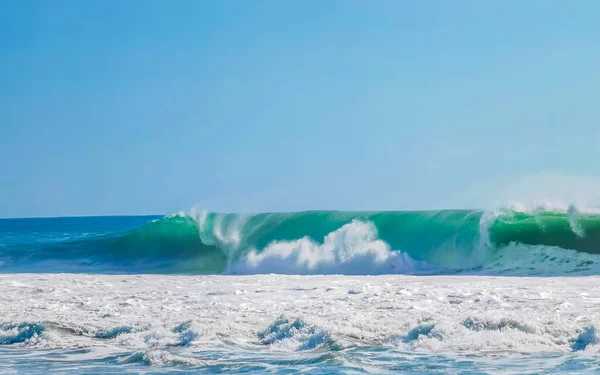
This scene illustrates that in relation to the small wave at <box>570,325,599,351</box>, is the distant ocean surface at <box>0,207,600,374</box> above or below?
above

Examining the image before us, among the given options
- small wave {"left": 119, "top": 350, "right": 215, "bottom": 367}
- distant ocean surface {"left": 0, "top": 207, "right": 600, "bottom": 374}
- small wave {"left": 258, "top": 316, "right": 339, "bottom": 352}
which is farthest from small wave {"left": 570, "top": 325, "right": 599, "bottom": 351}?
small wave {"left": 119, "top": 350, "right": 215, "bottom": 367}

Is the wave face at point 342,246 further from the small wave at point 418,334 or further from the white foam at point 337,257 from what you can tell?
the small wave at point 418,334

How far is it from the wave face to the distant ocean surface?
59 mm

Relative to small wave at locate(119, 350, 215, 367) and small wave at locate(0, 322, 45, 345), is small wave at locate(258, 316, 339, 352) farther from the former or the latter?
small wave at locate(0, 322, 45, 345)

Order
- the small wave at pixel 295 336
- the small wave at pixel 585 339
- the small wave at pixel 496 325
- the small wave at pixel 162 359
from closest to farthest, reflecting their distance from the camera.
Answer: the small wave at pixel 162 359, the small wave at pixel 585 339, the small wave at pixel 295 336, the small wave at pixel 496 325

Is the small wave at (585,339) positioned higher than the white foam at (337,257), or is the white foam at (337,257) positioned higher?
the white foam at (337,257)

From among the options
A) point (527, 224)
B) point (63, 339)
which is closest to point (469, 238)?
point (527, 224)

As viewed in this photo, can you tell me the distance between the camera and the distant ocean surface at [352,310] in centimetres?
652

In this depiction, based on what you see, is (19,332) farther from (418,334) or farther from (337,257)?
(337,257)

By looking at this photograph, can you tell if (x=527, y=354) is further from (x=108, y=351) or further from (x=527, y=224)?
(x=527, y=224)

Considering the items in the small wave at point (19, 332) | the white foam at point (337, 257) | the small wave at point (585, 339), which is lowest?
the small wave at point (585, 339)

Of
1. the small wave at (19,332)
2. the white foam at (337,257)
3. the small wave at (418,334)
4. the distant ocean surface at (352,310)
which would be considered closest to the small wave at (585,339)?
the distant ocean surface at (352,310)

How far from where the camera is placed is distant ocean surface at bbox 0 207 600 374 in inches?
257

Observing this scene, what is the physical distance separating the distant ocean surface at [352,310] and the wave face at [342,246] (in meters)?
0.06
